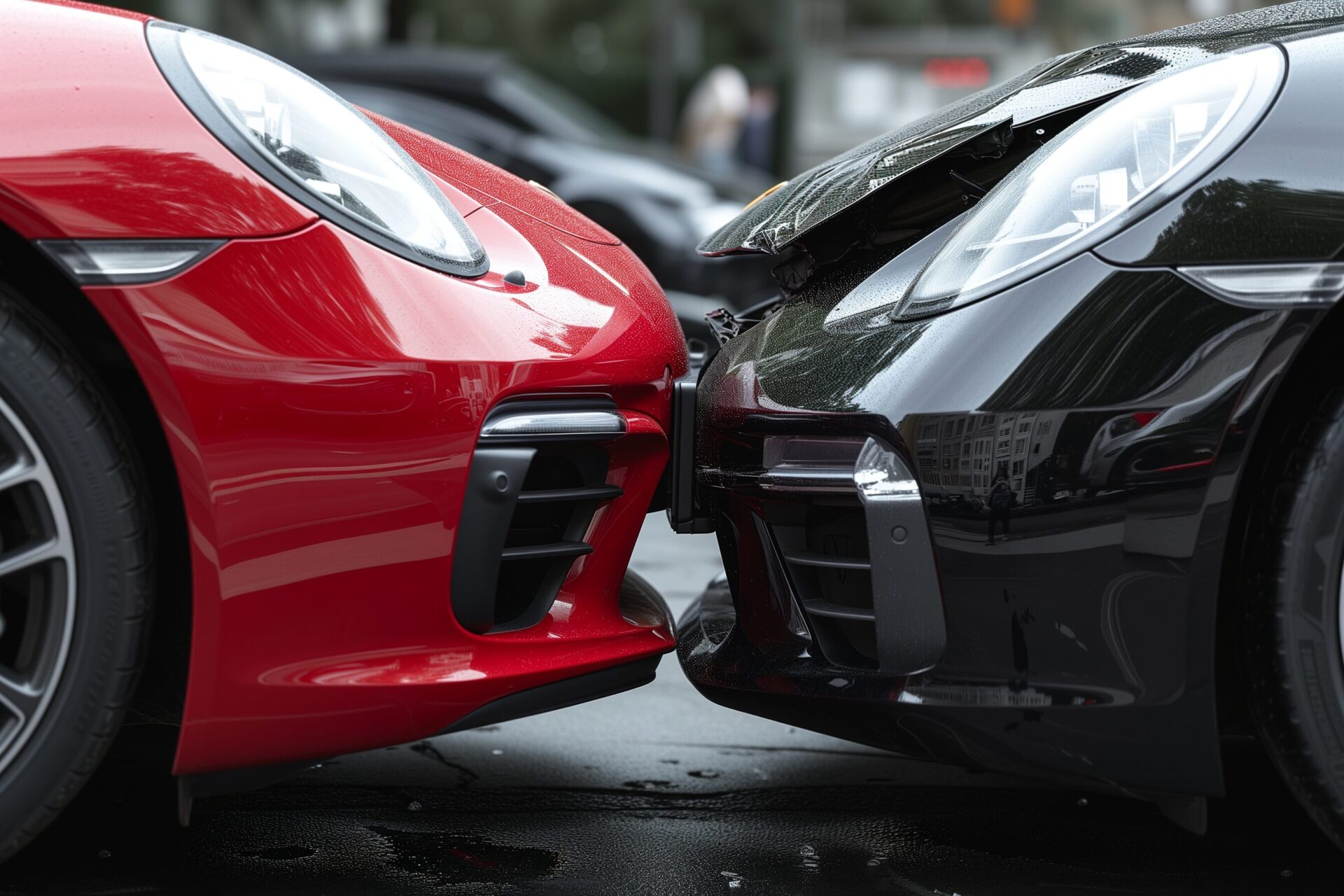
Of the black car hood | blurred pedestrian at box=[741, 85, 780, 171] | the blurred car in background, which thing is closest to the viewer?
the black car hood

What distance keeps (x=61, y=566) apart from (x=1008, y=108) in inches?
60.1

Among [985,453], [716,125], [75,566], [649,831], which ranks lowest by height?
[649,831]

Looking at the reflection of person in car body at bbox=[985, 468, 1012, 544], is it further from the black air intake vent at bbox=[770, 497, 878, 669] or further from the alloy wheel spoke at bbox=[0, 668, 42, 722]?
the alloy wheel spoke at bbox=[0, 668, 42, 722]

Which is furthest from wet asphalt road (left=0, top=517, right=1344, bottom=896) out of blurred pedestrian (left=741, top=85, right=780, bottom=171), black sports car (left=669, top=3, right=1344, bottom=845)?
blurred pedestrian (left=741, top=85, right=780, bottom=171)

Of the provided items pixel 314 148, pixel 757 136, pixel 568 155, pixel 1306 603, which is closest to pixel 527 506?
pixel 314 148

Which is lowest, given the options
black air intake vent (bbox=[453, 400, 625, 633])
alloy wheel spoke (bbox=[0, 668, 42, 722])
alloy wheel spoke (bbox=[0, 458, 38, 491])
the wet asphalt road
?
the wet asphalt road

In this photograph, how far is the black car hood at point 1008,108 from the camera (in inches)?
85.5

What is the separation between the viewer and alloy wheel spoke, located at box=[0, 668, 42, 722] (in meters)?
1.79

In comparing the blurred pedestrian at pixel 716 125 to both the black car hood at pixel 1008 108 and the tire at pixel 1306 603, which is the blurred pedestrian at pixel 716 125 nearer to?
the black car hood at pixel 1008 108

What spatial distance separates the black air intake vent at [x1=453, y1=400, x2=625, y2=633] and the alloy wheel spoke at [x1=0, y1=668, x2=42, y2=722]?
531 mm

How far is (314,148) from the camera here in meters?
2.01

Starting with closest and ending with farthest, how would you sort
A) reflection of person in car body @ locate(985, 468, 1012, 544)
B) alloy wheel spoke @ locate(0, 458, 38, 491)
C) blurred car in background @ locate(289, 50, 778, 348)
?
alloy wheel spoke @ locate(0, 458, 38, 491) → reflection of person in car body @ locate(985, 468, 1012, 544) → blurred car in background @ locate(289, 50, 778, 348)

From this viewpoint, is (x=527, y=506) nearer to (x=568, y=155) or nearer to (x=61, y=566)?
(x=61, y=566)

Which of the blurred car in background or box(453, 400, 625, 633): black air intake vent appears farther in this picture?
the blurred car in background
